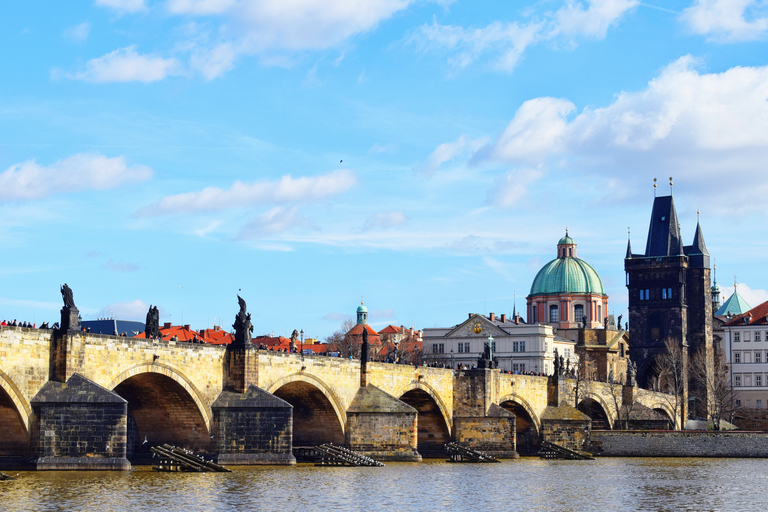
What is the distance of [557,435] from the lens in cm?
7406

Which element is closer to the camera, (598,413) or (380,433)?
(380,433)

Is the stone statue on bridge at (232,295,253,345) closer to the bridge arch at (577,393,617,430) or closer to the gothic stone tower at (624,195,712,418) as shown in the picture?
the bridge arch at (577,393,617,430)

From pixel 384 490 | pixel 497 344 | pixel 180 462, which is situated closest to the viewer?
pixel 384 490

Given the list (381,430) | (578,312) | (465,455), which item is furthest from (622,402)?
(578,312)

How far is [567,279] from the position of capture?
14262 centimetres

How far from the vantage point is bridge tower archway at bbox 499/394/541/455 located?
73.1 m

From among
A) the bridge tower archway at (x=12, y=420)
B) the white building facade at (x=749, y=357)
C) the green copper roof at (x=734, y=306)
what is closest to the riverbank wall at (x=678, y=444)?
the bridge tower archway at (x=12, y=420)

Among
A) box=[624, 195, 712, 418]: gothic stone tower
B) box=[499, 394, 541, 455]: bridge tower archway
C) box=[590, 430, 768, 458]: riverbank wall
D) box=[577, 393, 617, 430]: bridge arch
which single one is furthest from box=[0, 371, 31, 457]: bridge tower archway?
box=[624, 195, 712, 418]: gothic stone tower

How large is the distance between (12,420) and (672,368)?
8995 cm

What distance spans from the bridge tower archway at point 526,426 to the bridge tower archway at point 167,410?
2953 cm

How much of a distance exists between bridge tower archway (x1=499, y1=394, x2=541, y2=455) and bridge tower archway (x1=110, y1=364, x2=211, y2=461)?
29533mm

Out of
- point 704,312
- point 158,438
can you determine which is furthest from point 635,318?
point 158,438

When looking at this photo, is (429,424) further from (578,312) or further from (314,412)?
(578,312)

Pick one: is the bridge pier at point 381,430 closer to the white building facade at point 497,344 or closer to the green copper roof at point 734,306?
the white building facade at point 497,344
